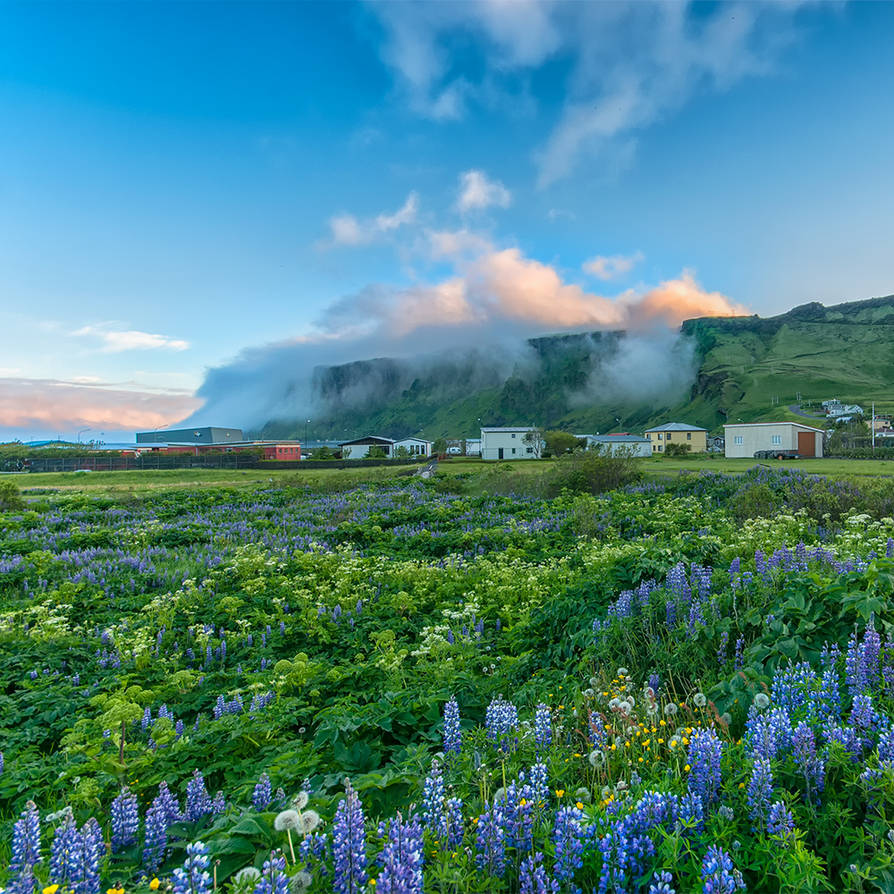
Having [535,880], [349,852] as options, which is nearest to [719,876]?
[535,880]

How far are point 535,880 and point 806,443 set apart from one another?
78.6 meters

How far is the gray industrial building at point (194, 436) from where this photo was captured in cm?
16150

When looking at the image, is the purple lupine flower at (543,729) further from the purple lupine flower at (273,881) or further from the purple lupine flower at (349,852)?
the purple lupine flower at (273,881)

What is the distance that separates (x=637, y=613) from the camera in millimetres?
5773

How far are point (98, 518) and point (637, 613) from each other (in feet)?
67.3

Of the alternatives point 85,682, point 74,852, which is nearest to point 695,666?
point 74,852

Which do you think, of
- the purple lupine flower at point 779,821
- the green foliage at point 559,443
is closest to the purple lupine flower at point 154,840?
the purple lupine flower at point 779,821

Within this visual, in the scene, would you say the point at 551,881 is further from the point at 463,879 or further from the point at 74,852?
the point at 74,852

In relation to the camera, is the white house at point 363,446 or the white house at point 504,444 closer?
the white house at point 504,444

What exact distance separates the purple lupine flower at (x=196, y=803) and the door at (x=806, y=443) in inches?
3055

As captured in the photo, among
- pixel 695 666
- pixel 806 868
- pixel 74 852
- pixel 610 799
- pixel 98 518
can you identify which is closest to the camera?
pixel 806 868

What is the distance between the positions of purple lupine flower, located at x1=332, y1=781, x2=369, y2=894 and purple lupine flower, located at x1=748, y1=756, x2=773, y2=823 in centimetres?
169

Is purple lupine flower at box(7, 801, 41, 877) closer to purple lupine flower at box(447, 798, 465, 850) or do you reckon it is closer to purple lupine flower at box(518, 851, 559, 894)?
purple lupine flower at box(447, 798, 465, 850)

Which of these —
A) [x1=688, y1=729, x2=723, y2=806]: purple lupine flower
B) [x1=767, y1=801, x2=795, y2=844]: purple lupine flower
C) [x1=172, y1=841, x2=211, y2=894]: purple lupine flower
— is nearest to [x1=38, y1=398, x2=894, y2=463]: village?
[x1=688, y1=729, x2=723, y2=806]: purple lupine flower
